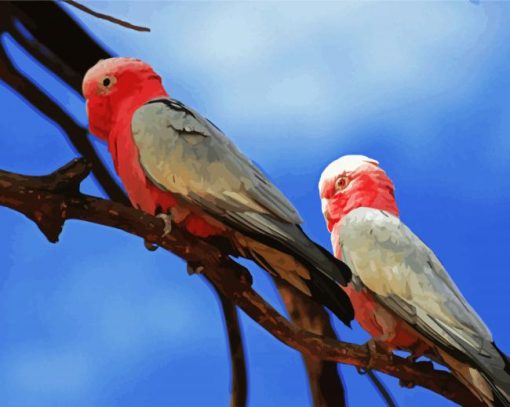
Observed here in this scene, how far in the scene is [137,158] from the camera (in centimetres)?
143

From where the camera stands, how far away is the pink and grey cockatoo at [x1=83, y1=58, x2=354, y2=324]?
4.54 feet

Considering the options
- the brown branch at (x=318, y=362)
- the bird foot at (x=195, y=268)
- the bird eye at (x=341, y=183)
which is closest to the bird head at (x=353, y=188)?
the bird eye at (x=341, y=183)

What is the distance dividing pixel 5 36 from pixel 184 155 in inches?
→ 24.2

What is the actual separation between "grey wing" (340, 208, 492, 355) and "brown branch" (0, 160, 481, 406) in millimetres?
98

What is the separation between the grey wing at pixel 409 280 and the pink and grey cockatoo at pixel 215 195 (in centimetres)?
15

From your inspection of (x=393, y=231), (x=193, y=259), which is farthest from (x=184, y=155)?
(x=393, y=231)

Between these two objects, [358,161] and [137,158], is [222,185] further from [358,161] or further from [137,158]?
[358,161]

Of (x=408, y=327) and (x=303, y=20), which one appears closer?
(x=408, y=327)

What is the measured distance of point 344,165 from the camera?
5.71 ft

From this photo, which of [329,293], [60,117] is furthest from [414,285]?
[60,117]

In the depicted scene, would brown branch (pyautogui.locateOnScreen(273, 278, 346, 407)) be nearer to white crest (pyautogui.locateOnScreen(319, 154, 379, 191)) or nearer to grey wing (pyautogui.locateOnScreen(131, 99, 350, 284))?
white crest (pyautogui.locateOnScreen(319, 154, 379, 191))

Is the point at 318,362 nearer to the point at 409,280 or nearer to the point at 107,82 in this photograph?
the point at 409,280

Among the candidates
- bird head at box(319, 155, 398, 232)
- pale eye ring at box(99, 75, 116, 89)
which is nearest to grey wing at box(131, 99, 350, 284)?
pale eye ring at box(99, 75, 116, 89)

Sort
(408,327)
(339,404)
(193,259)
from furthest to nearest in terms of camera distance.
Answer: (339,404)
(408,327)
(193,259)
